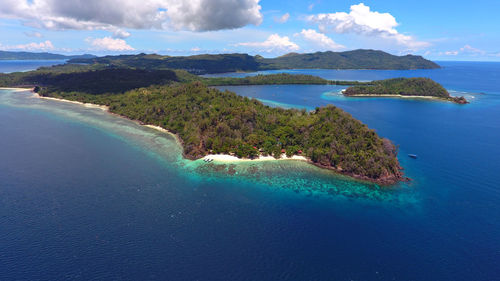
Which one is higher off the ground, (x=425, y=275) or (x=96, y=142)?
(x=96, y=142)

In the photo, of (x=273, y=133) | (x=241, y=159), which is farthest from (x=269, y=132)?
(x=241, y=159)

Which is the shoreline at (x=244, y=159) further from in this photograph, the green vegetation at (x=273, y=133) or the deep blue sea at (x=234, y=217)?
the deep blue sea at (x=234, y=217)

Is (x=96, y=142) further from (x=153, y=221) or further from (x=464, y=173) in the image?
(x=464, y=173)

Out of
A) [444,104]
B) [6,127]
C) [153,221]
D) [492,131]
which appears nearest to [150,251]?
[153,221]

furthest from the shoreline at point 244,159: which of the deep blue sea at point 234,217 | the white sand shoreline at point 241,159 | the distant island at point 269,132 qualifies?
the deep blue sea at point 234,217

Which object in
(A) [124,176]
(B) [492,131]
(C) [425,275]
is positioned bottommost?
(C) [425,275]

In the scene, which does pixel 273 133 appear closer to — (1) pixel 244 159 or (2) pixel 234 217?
(1) pixel 244 159
